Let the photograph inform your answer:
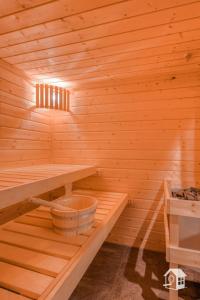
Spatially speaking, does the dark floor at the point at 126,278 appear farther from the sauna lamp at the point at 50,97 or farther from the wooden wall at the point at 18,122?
the sauna lamp at the point at 50,97

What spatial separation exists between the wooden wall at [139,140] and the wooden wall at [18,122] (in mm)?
440

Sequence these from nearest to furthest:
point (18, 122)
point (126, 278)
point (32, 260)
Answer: point (32, 260)
point (126, 278)
point (18, 122)

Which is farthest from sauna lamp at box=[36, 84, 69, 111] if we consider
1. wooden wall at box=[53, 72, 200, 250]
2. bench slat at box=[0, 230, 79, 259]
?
bench slat at box=[0, 230, 79, 259]

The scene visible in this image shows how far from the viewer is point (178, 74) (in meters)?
2.18

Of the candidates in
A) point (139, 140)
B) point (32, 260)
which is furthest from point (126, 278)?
point (139, 140)

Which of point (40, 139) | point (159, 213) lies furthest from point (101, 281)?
point (40, 139)

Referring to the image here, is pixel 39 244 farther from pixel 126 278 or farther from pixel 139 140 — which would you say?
pixel 139 140

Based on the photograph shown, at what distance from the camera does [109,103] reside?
250cm

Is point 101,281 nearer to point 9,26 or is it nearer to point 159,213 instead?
point 159,213

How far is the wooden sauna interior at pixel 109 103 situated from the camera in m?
1.26

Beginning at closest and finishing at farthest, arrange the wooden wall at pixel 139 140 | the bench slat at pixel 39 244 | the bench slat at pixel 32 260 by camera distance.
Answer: the bench slat at pixel 32 260 < the bench slat at pixel 39 244 < the wooden wall at pixel 139 140

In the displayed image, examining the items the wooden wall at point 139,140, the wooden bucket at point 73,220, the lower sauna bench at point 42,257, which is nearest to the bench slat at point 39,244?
the lower sauna bench at point 42,257

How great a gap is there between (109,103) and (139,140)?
25.7 inches

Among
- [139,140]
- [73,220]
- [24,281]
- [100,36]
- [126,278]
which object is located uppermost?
[100,36]
